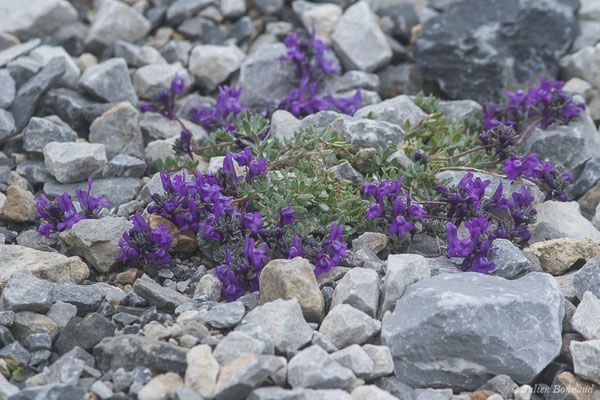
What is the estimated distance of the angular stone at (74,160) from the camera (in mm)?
6117

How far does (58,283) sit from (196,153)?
80.4 inches

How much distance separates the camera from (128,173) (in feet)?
20.8

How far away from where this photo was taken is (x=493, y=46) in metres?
8.02

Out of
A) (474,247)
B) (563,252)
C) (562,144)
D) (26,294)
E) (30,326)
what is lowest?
(562,144)

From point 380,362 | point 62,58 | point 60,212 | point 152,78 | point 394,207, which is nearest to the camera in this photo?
point 380,362

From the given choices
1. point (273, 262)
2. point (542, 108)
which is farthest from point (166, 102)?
point (542, 108)

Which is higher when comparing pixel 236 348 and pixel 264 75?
pixel 236 348

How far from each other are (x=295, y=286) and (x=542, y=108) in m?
3.82

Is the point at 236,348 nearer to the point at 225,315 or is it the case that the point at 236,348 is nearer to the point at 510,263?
the point at 225,315

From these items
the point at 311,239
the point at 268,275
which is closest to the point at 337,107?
the point at 311,239

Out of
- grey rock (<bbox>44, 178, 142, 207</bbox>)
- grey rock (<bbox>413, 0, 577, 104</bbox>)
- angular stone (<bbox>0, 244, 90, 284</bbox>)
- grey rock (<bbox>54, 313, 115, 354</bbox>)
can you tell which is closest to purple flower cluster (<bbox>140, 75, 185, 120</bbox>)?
grey rock (<bbox>44, 178, 142, 207</bbox>)

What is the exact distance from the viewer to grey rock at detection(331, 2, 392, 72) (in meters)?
8.19

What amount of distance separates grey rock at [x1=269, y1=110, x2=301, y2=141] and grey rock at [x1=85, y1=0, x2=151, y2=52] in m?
3.01

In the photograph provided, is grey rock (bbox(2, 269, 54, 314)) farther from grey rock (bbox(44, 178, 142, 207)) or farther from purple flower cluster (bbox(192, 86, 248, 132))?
purple flower cluster (bbox(192, 86, 248, 132))
